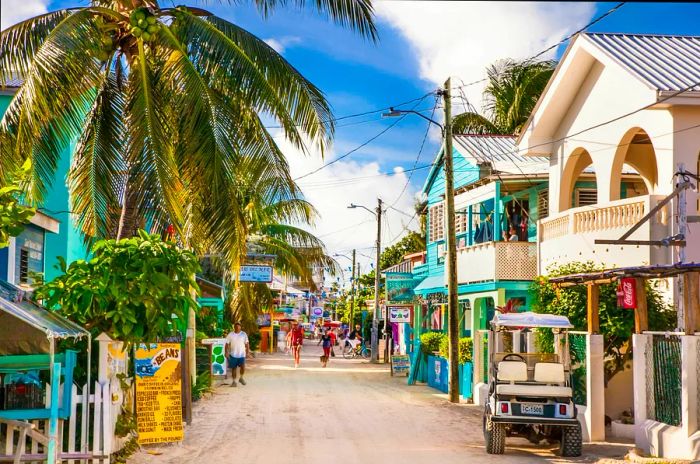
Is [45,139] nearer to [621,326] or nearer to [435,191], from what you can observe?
[621,326]

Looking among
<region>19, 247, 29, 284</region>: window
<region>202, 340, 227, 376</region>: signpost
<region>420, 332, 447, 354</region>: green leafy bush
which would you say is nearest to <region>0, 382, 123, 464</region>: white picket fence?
<region>19, 247, 29, 284</region>: window

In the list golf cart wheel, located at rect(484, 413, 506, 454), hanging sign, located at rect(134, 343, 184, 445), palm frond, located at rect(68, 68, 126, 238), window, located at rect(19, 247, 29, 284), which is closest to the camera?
golf cart wheel, located at rect(484, 413, 506, 454)

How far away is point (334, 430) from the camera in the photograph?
18141 millimetres

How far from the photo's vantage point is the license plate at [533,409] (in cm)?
1502

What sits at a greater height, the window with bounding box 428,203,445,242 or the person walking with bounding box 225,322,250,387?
the window with bounding box 428,203,445,242

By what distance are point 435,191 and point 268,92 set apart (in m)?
22.0

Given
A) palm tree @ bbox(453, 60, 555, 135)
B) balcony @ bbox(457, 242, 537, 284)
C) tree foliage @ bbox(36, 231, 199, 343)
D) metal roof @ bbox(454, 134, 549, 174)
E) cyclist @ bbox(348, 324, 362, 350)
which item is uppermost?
palm tree @ bbox(453, 60, 555, 135)

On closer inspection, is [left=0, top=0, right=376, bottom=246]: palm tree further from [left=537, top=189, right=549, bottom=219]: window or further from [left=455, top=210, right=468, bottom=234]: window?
[left=455, top=210, right=468, bottom=234]: window

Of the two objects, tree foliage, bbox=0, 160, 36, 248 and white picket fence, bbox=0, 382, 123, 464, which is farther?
white picket fence, bbox=0, 382, 123, 464

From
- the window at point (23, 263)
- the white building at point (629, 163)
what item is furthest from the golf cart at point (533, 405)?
the window at point (23, 263)

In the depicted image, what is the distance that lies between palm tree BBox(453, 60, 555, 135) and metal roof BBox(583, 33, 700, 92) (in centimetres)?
1751

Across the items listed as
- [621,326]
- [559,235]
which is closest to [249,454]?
[621,326]

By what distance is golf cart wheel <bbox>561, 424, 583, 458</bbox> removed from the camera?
1484cm

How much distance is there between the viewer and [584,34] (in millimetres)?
23344
